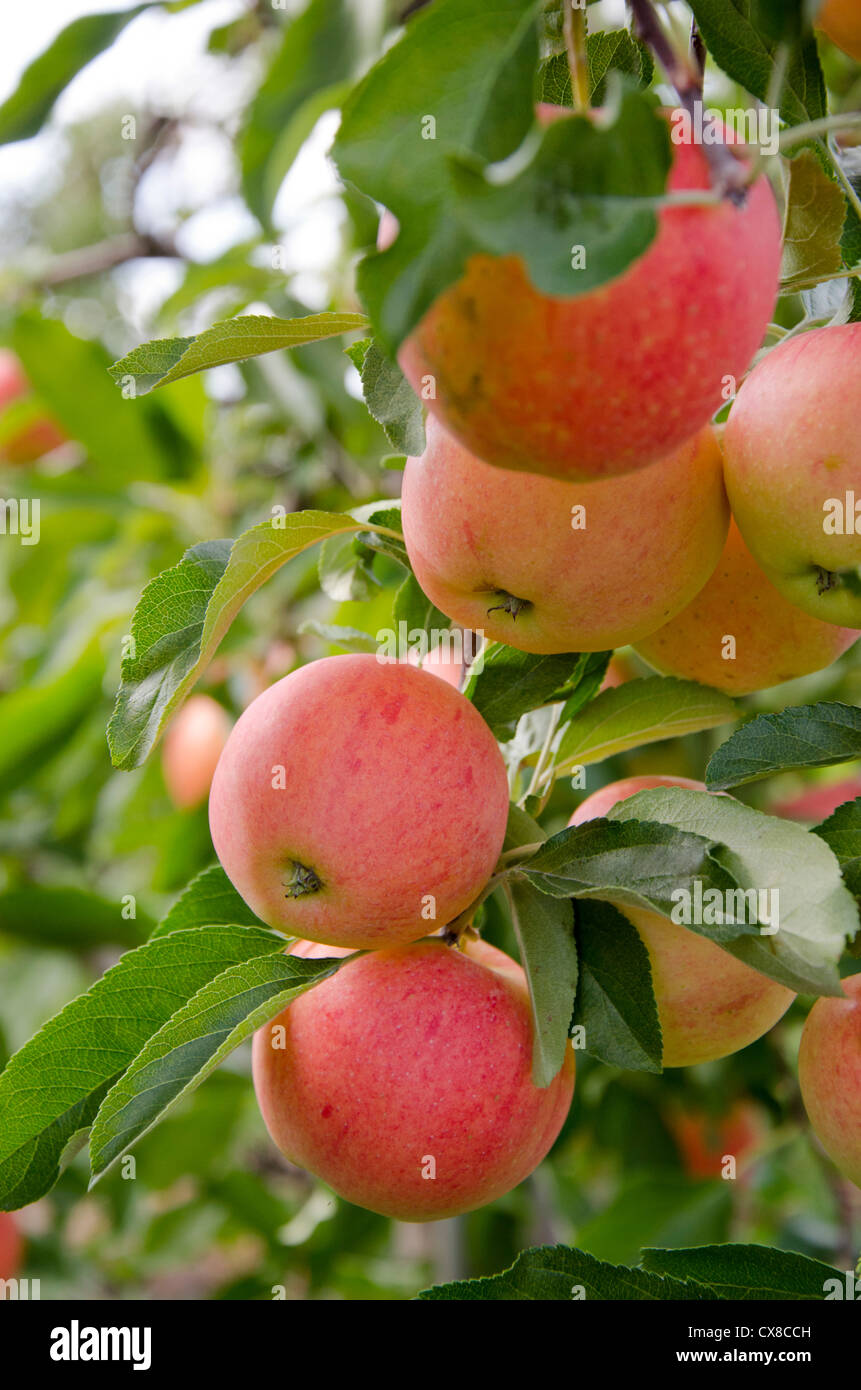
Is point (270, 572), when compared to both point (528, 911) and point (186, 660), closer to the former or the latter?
point (186, 660)

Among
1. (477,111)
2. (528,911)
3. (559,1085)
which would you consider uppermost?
(477,111)

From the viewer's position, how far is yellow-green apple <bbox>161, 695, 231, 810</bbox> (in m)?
1.69

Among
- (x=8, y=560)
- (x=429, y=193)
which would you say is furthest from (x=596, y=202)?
(x=8, y=560)

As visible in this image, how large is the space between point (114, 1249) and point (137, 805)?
1.03 m

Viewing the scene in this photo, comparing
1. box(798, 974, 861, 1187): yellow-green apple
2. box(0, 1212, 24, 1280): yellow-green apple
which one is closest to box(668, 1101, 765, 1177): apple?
box(0, 1212, 24, 1280): yellow-green apple

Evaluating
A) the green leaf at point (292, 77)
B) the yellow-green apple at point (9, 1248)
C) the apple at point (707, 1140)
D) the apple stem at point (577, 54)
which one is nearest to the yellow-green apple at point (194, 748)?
the yellow-green apple at point (9, 1248)

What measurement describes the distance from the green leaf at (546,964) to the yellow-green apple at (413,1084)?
3cm

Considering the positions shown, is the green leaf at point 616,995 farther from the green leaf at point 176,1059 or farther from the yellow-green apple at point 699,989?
the green leaf at point 176,1059

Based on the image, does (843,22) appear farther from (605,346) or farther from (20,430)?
(20,430)

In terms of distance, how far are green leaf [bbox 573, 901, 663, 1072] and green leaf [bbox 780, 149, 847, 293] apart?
379mm

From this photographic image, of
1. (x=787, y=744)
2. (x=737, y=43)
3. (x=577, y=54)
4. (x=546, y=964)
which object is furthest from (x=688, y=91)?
(x=546, y=964)

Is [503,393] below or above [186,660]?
above

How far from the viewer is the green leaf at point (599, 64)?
638 mm

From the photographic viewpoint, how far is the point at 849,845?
0.65m
